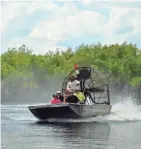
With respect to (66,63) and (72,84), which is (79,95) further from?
(66,63)

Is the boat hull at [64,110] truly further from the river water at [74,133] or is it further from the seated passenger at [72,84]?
the seated passenger at [72,84]

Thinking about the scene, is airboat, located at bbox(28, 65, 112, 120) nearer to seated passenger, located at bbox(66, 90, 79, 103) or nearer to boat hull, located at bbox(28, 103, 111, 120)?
boat hull, located at bbox(28, 103, 111, 120)

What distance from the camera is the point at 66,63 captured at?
390 ft

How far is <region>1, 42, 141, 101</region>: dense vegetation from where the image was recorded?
369ft

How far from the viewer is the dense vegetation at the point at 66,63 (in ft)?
369

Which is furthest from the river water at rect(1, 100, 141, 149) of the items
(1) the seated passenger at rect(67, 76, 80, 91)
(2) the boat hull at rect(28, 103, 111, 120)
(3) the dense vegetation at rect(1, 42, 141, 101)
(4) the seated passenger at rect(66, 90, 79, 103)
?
(3) the dense vegetation at rect(1, 42, 141, 101)

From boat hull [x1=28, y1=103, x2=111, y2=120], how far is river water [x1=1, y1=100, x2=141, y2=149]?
428 mm

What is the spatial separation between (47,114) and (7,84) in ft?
242

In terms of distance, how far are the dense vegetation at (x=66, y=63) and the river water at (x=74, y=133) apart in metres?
69.9

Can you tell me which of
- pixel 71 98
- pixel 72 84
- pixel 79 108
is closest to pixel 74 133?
pixel 79 108

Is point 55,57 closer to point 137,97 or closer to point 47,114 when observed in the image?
point 137,97

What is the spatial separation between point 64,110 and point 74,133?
6.38 m

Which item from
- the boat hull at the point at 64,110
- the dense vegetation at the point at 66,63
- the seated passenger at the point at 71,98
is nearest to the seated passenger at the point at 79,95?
the seated passenger at the point at 71,98

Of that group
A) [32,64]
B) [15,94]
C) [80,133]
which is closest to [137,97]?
[15,94]
